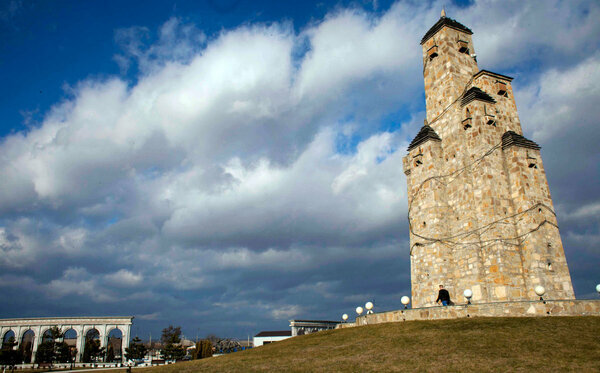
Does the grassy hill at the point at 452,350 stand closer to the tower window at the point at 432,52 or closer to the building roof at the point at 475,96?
the building roof at the point at 475,96

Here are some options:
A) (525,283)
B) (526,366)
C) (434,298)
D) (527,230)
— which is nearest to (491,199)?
(527,230)

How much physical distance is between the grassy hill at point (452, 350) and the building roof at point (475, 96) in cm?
1561

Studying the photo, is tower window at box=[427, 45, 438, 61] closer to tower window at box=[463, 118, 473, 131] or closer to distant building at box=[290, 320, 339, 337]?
tower window at box=[463, 118, 473, 131]

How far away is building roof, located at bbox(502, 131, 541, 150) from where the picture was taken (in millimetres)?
26578

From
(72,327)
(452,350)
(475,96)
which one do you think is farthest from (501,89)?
(72,327)

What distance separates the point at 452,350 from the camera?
602 inches

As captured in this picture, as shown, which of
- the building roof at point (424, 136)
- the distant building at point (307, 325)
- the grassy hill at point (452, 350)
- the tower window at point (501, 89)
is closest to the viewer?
the grassy hill at point (452, 350)

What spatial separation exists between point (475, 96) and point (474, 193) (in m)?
6.76

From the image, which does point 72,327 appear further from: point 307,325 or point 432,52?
point 432,52

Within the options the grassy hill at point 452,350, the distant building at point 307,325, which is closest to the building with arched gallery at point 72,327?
the distant building at point 307,325

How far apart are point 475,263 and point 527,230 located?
3662mm

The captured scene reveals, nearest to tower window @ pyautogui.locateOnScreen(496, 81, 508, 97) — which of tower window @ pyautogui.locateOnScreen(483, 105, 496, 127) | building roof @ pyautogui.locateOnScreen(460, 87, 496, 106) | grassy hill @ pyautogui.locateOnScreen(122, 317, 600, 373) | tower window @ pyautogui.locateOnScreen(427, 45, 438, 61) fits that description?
building roof @ pyautogui.locateOnScreen(460, 87, 496, 106)

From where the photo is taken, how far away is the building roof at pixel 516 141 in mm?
26578

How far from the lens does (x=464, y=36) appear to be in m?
32.5
